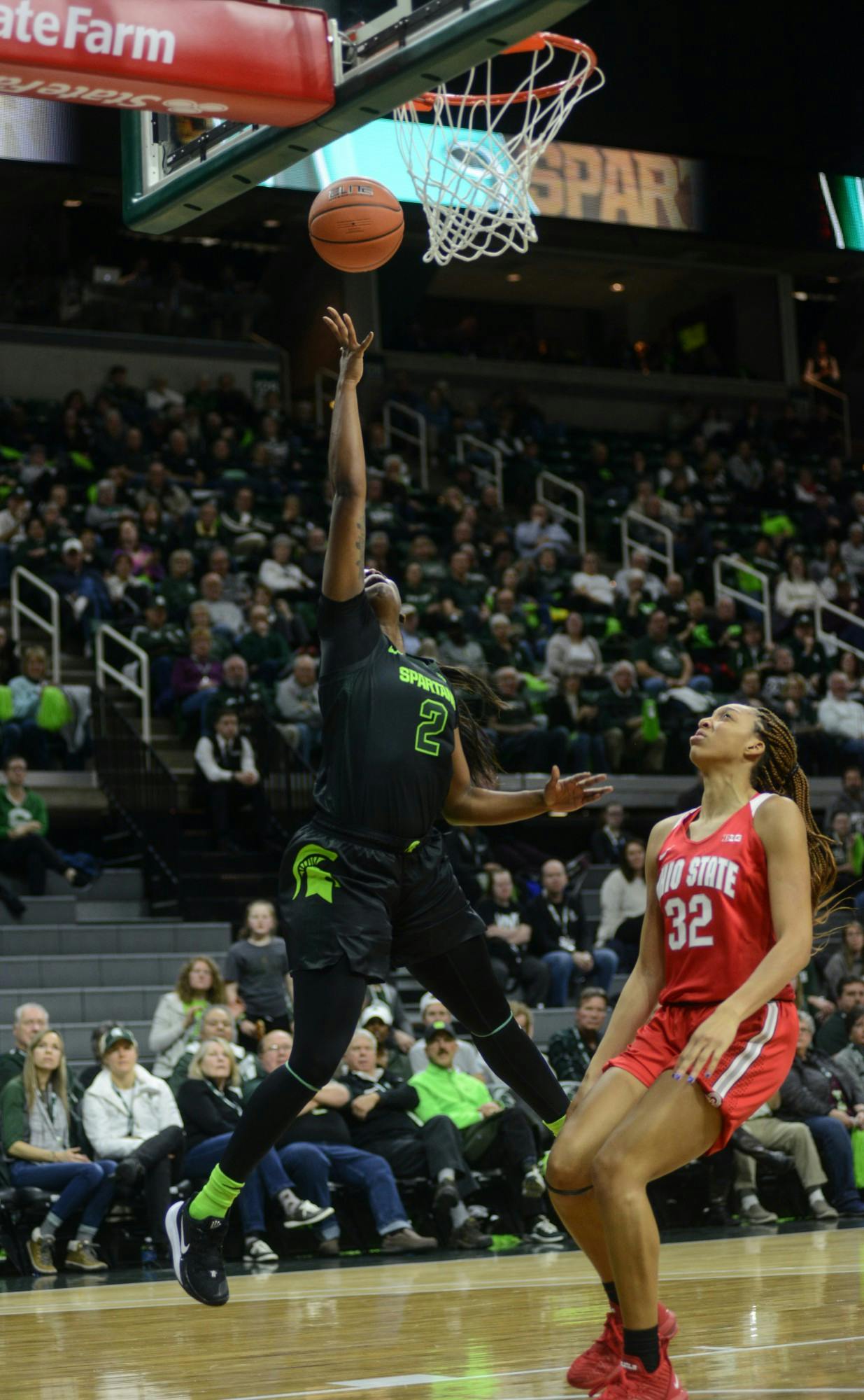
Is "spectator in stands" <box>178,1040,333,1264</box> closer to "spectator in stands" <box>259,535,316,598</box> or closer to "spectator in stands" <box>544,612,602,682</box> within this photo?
"spectator in stands" <box>259,535,316,598</box>

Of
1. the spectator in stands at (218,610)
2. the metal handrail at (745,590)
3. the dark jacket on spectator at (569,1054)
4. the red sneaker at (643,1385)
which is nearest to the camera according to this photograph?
the red sneaker at (643,1385)

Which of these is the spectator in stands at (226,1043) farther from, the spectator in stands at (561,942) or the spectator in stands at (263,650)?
the spectator in stands at (263,650)

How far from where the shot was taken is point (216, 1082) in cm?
988

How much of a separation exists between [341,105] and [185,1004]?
6.01 meters

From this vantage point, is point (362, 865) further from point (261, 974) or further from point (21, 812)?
point (21, 812)

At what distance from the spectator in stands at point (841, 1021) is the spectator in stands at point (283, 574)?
7249 millimetres

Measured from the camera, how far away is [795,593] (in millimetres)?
21031

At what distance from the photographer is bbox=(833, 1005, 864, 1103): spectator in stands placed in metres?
11.9

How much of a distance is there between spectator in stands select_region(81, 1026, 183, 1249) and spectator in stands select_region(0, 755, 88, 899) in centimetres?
379

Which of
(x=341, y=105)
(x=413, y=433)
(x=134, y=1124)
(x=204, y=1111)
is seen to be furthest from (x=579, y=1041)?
(x=413, y=433)

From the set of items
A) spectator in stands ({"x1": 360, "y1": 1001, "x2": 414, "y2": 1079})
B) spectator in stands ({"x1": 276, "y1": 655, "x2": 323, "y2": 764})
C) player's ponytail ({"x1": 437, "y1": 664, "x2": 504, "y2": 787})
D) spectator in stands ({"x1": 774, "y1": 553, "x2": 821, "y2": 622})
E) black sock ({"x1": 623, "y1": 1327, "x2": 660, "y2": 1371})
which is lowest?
spectator in stands ({"x1": 360, "y1": 1001, "x2": 414, "y2": 1079})

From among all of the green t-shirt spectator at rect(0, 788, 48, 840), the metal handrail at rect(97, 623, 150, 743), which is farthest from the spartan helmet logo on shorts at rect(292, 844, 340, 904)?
the metal handrail at rect(97, 623, 150, 743)

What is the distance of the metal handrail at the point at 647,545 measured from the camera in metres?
21.6

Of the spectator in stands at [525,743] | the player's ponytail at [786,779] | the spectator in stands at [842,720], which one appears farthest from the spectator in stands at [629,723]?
the player's ponytail at [786,779]
